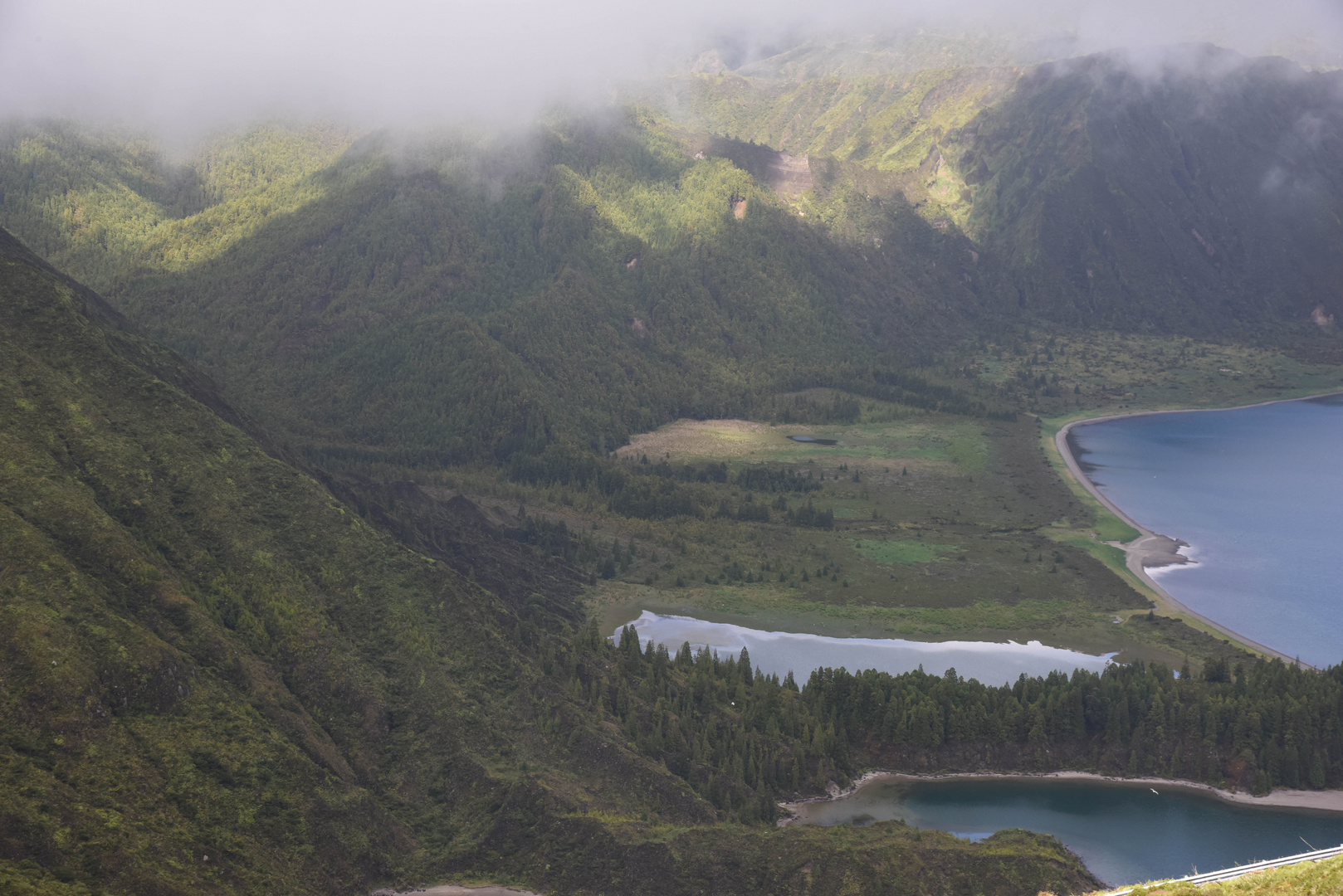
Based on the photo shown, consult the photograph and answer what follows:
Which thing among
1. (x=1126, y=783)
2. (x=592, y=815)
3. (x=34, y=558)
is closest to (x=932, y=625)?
(x=1126, y=783)

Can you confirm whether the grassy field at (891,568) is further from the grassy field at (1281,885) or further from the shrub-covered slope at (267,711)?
the grassy field at (1281,885)

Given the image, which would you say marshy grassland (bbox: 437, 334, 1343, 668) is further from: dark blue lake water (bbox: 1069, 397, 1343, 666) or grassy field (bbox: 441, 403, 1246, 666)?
dark blue lake water (bbox: 1069, 397, 1343, 666)

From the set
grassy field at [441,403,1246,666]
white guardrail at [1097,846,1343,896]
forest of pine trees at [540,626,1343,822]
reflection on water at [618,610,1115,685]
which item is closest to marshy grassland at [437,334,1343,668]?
grassy field at [441,403,1246,666]

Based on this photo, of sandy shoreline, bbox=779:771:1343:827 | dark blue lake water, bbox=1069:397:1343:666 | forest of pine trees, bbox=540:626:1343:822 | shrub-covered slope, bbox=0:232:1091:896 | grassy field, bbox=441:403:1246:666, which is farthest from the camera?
dark blue lake water, bbox=1069:397:1343:666

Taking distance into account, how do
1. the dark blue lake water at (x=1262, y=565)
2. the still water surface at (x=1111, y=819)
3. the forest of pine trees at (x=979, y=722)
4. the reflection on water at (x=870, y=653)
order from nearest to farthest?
the still water surface at (x=1111, y=819)
the forest of pine trees at (x=979, y=722)
the reflection on water at (x=870, y=653)
the dark blue lake water at (x=1262, y=565)

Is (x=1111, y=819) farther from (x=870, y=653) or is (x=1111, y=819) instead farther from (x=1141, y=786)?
(x=870, y=653)

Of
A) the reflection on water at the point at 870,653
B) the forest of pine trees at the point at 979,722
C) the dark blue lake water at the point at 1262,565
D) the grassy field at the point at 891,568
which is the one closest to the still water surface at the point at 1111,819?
the forest of pine trees at the point at 979,722

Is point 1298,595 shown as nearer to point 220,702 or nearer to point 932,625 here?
point 932,625
